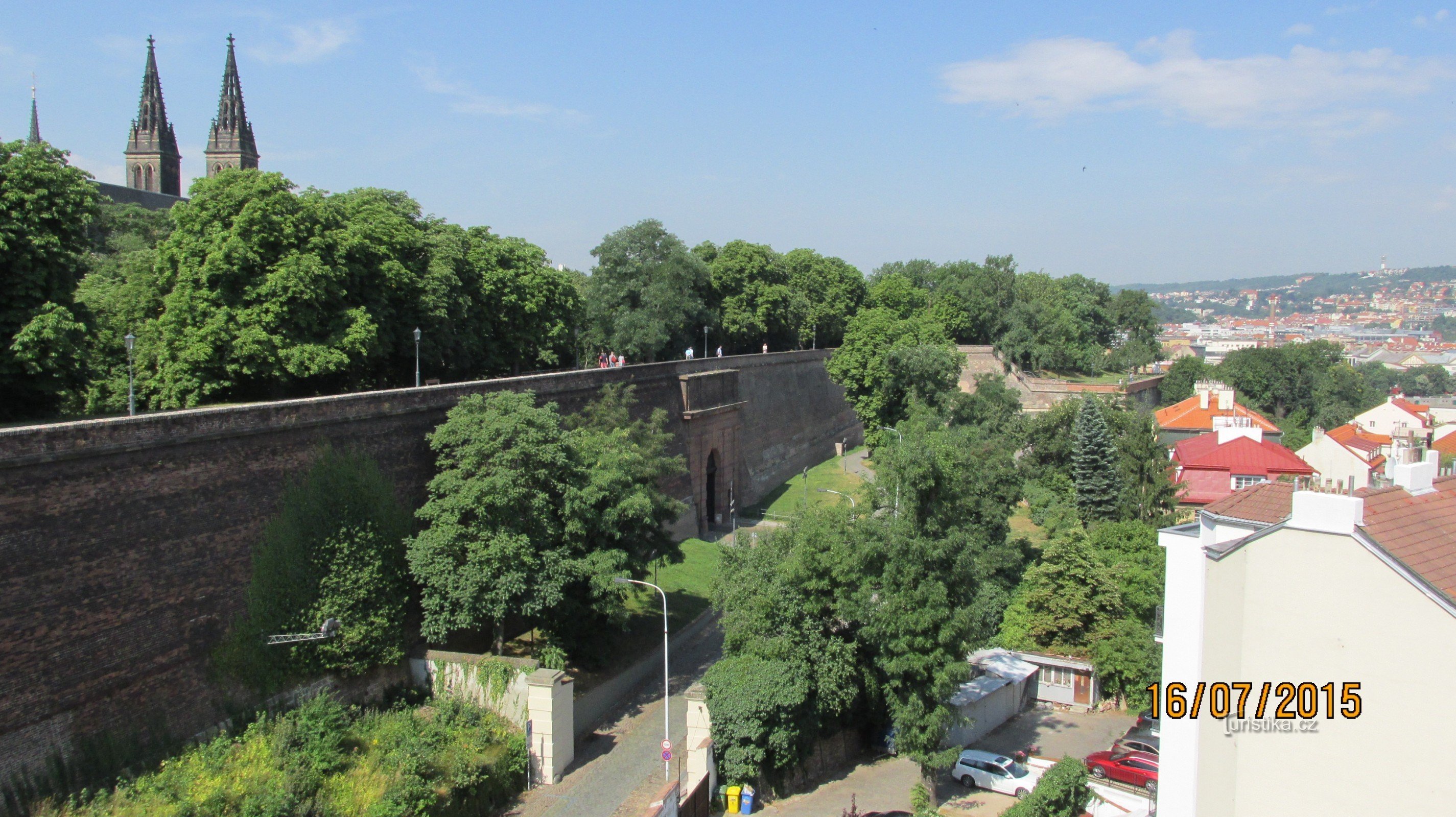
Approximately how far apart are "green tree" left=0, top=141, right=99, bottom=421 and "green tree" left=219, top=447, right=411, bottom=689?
5356 millimetres

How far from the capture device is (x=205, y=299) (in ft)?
73.4

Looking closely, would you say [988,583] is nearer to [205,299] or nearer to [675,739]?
[675,739]

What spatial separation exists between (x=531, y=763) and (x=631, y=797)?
2156 mm

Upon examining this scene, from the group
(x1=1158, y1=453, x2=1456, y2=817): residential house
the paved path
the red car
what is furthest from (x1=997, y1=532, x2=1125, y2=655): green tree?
(x1=1158, y1=453, x2=1456, y2=817): residential house

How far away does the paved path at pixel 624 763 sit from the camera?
1803 centimetres

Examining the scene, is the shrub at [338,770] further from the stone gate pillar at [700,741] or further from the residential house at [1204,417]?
the residential house at [1204,417]

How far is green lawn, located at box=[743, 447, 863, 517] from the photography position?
135 ft

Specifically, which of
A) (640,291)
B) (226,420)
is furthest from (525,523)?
(640,291)

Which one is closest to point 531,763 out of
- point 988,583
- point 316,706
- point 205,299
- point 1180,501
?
point 316,706

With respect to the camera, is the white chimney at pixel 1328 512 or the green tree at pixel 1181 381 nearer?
the white chimney at pixel 1328 512

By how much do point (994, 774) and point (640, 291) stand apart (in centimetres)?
3174

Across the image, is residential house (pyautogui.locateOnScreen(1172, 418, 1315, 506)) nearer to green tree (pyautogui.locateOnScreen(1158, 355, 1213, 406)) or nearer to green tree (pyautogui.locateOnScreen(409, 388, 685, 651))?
green tree (pyautogui.locateOnScreen(409, 388, 685, 651))

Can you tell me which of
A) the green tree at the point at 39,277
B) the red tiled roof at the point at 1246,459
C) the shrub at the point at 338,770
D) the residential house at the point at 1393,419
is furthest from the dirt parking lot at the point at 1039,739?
the residential house at the point at 1393,419
